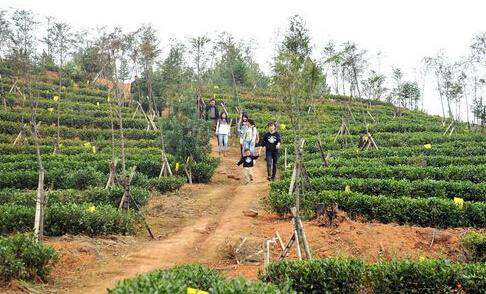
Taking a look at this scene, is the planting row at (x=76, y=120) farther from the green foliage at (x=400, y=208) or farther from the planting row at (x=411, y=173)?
the green foliage at (x=400, y=208)

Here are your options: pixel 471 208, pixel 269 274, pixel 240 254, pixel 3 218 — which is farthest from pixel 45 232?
pixel 471 208

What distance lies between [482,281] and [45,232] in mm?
8517

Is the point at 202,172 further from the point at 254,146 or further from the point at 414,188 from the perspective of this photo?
the point at 414,188

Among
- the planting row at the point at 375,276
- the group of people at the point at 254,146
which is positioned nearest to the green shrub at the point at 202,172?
the group of people at the point at 254,146

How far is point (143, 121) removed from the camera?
95.9 ft

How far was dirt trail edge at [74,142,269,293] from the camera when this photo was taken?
851cm

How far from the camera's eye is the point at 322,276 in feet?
23.5

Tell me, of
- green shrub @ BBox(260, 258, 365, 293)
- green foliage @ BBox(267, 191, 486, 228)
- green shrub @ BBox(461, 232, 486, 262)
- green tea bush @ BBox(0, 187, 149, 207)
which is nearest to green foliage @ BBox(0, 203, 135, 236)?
green tea bush @ BBox(0, 187, 149, 207)

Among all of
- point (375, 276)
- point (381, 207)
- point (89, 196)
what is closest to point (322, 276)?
point (375, 276)

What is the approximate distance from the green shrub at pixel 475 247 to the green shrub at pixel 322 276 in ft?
11.7

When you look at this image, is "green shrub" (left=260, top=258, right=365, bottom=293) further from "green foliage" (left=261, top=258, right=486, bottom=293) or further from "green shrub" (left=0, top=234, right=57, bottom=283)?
"green shrub" (left=0, top=234, right=57, bottom=283)

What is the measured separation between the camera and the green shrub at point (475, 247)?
31.2 feet

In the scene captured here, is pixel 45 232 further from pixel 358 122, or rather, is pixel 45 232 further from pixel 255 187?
pixel 358 122

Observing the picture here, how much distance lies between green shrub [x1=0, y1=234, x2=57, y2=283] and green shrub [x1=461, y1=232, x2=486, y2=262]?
780 centimetres
